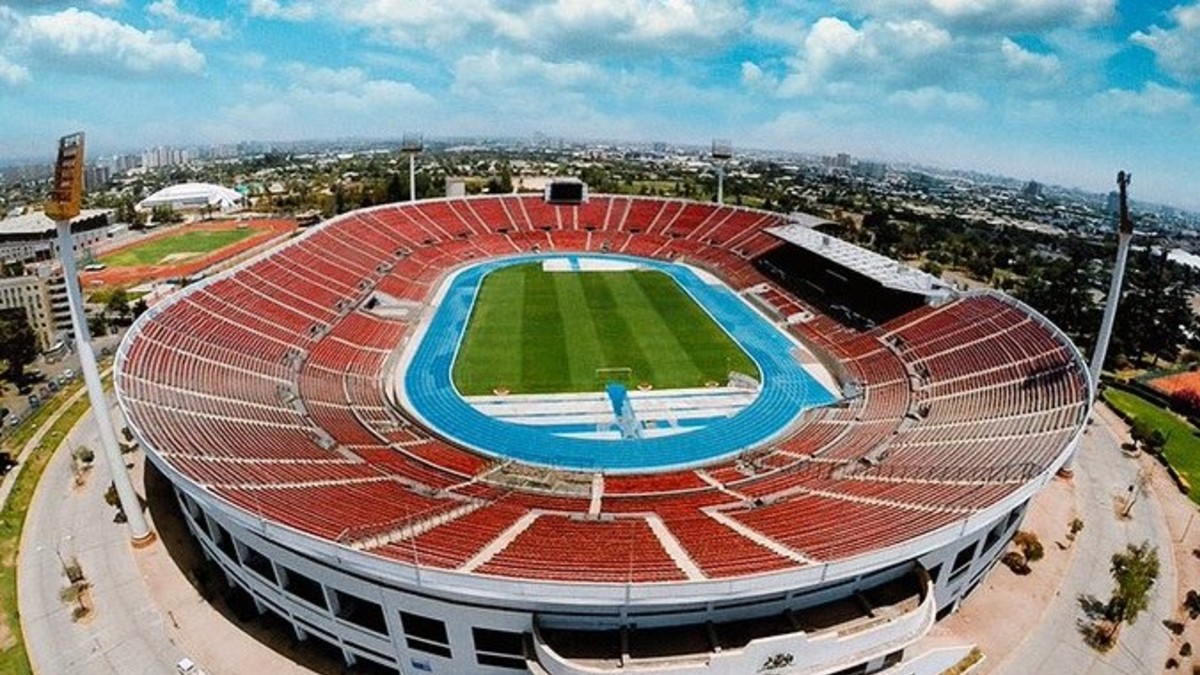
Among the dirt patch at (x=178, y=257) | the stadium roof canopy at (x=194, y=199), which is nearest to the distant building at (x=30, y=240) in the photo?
the dirt patch at (x=178, y=257)

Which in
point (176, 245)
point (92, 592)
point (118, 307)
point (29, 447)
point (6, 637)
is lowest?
point (6, 637)

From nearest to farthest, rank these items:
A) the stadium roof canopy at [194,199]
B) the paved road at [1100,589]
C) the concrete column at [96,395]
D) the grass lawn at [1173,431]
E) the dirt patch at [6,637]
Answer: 1. the dirt patch at [6,637]
2. the paved road at [1100,589]
3. the concrete column at [96,395]
4. the grass lawn at [1173,431]
5. the stadium roof canopy at [194,199]

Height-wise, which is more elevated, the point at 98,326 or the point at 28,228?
the point at 28,228

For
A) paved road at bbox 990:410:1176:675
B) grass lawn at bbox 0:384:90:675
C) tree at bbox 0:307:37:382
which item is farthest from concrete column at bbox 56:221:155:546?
paved road at bbox 990:410:1176:675

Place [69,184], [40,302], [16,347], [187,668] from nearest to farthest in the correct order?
1. [187,668]
2. [69,184]
3. [16,347]
4. [40,302]

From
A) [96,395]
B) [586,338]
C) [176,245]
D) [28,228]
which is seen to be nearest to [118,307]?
[96,395]

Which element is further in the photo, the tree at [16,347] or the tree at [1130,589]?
the tree at [16,347]

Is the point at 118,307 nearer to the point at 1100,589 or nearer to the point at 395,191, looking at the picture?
the point at 395,191

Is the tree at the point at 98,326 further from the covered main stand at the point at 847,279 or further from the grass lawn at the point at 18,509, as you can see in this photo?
the covered main stand at the point at 847,279
